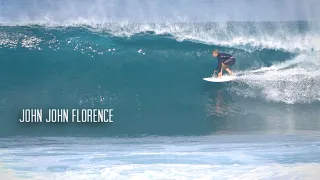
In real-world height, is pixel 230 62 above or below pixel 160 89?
above

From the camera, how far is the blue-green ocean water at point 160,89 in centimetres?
338

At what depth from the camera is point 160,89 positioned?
3471 mm

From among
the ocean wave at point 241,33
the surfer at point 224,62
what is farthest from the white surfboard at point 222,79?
the ocean wave at point 241,33

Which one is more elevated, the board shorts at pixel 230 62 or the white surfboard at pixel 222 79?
the board shorts at pixel 230 62

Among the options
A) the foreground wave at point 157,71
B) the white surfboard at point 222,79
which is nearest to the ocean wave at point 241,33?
the foreground wave at point 157,71

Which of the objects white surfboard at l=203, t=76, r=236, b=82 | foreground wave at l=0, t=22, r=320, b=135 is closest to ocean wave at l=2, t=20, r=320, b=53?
foreground wave at l=0, t=22, r=320, b=135

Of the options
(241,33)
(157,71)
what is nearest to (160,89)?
(157,71)

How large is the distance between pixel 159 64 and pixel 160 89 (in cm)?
18

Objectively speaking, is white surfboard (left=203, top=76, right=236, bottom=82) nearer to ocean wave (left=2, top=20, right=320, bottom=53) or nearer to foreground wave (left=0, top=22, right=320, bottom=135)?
foreground wave (left=0, top=22, right=320, bottom=135)

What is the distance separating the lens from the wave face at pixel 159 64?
342 centimetres

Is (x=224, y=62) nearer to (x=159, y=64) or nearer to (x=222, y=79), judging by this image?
(x=222, y=79)

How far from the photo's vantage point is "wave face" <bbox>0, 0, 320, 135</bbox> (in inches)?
135

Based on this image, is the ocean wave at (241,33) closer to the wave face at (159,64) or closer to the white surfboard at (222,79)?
the wave face at (159,64)

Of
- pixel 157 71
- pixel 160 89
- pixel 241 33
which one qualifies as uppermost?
pixel 241 33
